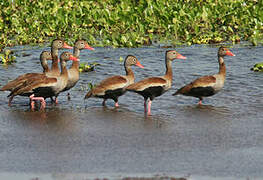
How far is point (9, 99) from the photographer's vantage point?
13680 mm

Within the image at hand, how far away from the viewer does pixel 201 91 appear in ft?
44.1

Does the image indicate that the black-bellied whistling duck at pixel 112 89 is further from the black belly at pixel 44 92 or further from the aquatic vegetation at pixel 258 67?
the aquatic vegetation at pixel 258 67

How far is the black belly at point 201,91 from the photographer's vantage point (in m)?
13.4

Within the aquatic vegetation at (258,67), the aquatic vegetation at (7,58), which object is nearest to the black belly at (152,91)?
the aquatic vegetation at (258,67)

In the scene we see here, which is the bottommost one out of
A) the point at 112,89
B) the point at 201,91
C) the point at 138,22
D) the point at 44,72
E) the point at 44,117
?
the point at 44,117

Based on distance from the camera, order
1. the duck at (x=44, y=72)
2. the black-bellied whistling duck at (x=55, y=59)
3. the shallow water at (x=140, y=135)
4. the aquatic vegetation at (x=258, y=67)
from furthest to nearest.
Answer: the aquatic vegetation at (x=258, y=67)
the black-bellied whistling duck at (x=55, y=59)
the duck at (x=44, y=72)
the shallow water at (x=140, y=135)

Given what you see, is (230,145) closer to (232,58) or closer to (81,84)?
(81,84)

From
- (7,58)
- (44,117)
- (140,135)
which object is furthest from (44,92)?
(7,58)

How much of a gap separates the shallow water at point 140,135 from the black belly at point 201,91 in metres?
0.23

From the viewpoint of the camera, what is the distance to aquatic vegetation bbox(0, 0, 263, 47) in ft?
70.2

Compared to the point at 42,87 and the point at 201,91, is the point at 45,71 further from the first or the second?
the point at 201,91

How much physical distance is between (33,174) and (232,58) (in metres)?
11.0

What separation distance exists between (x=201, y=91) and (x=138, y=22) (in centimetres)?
898

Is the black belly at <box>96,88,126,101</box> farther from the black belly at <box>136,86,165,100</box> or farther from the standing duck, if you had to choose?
the standing duck
